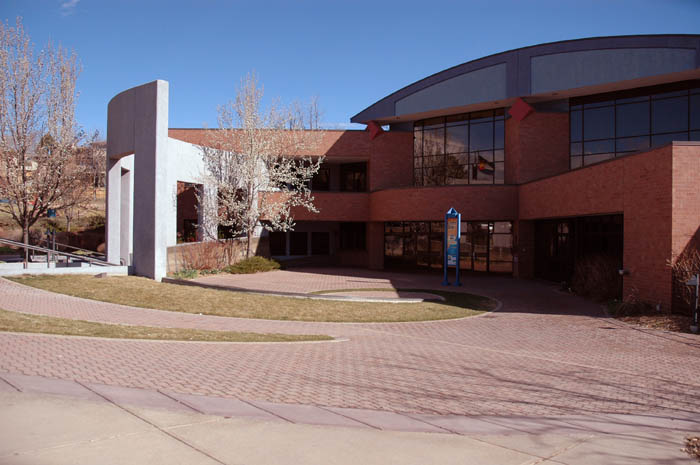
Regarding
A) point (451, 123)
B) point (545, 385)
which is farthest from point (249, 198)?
point (545, 385)

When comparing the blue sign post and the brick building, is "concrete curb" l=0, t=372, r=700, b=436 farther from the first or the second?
the blue sign post

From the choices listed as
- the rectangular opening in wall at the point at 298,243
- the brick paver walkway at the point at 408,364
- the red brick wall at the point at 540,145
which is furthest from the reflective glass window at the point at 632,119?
A: the rectangular opening in wall at the point at 298,243

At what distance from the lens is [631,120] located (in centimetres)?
2327

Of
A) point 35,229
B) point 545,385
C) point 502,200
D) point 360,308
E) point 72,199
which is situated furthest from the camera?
point 35,229

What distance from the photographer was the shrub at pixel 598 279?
17.2 m

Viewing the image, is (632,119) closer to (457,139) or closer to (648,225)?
(457,139)

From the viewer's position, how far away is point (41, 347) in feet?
25.8

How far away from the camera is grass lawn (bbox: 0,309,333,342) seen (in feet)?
30.6

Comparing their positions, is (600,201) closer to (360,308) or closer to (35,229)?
(360,308)

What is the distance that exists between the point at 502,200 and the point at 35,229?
2775cm

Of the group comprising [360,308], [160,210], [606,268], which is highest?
[160,210]

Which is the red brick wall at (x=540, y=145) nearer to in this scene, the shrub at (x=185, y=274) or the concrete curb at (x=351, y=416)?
the shrub at (x=185, y=274)

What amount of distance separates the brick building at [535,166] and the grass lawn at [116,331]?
1050 centimetres

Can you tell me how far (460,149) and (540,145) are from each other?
174 inches
